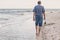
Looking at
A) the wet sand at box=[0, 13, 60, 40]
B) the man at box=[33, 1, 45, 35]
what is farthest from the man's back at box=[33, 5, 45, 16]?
the wet sand at box=[0, 13, 60, 40]

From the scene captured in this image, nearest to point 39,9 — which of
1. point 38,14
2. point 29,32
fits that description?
point 38,14

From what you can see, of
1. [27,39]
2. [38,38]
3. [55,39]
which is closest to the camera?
[55,39]

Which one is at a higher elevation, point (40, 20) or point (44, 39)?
point (40, 20)

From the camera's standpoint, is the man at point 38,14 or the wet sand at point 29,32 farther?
the wet sand at point 29,32

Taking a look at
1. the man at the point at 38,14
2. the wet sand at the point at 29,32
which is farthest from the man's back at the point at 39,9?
the wet sand at the point at 29,32

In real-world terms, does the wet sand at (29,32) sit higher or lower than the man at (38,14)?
lower

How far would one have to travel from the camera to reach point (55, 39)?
12.7m

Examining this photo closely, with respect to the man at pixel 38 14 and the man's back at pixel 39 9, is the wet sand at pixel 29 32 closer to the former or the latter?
the man at pixel 38 14

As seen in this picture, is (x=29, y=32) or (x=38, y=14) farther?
(x=29, y=32)

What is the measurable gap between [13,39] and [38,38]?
7.32ft

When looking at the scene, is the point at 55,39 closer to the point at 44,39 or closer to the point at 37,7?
the point at 44,39

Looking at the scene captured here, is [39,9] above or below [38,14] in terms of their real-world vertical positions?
above

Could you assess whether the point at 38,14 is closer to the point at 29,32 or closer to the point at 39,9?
the point at 39,9

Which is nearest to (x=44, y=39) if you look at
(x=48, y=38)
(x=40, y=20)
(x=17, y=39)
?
(x=48, y=38)
